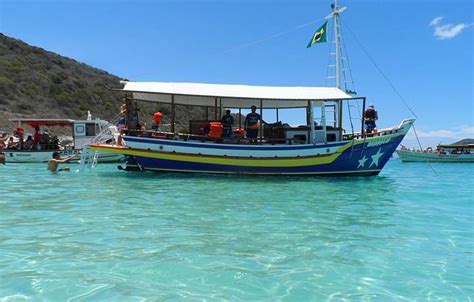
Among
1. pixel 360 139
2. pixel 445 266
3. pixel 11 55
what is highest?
pixel 11 55

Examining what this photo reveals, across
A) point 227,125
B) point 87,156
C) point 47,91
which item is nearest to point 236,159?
point 227,125

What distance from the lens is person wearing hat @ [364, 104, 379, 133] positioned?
16.7m

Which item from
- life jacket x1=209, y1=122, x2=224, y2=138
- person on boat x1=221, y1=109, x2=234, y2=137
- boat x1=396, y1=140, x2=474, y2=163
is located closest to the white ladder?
life jacket x1=209, y1=122, x2=224, y2=138

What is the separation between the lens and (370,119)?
1672cm

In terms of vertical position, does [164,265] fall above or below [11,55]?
below

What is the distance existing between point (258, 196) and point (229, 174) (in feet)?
16.8

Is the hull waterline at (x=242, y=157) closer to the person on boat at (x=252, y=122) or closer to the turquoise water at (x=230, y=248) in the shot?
the person on boat at (x=252, y=122)

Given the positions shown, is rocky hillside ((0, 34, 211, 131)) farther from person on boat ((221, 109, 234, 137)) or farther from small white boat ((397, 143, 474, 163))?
person on boat ((221, 109, 234, 137))

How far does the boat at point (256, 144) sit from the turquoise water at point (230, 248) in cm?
493

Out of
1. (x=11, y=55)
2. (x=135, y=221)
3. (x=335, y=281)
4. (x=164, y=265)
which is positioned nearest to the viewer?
(x=335, y=281)

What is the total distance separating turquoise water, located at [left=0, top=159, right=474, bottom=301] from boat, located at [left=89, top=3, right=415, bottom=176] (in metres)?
4.93

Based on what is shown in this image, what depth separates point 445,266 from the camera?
5.07 m

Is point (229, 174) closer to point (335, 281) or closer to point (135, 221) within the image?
point (135, 221)

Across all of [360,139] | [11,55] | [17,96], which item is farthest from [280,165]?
[11,55]
